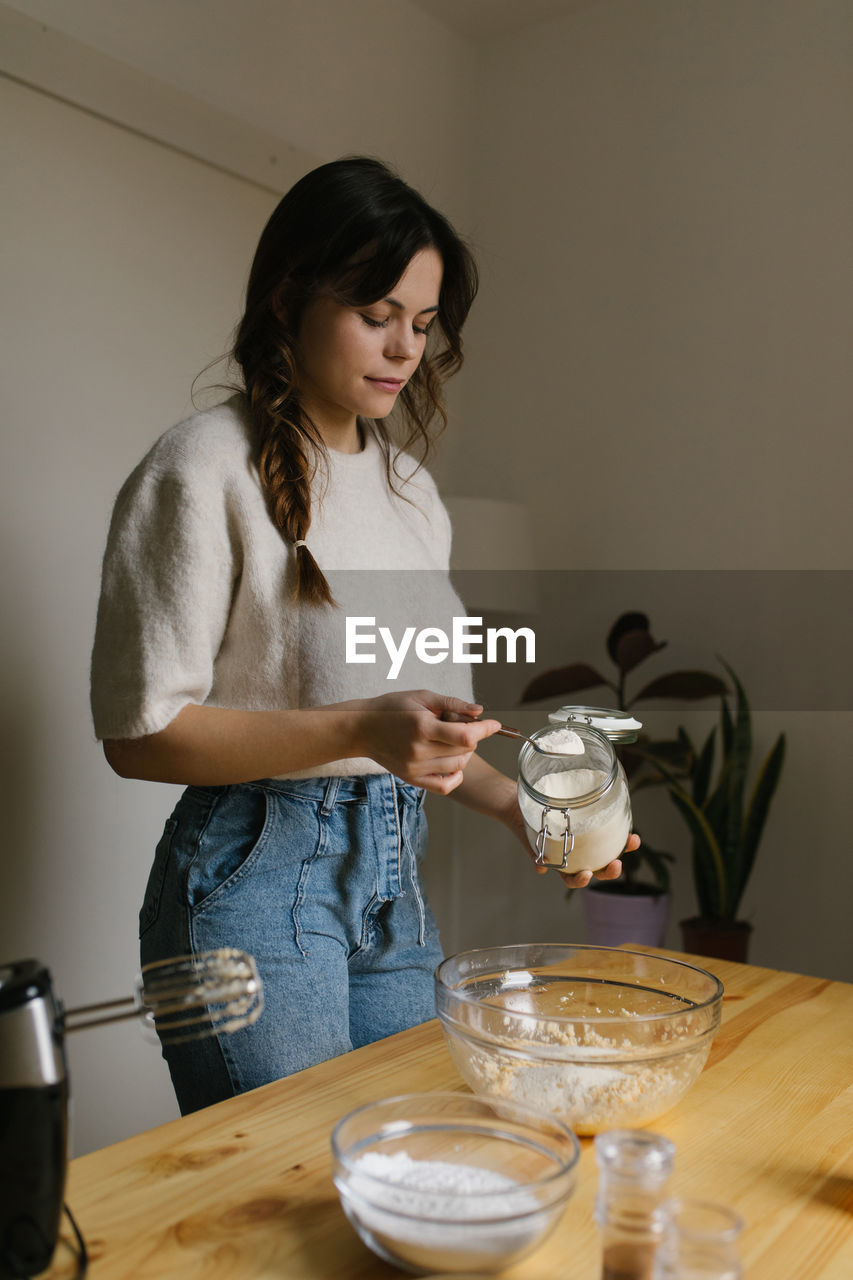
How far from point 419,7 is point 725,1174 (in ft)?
9.00

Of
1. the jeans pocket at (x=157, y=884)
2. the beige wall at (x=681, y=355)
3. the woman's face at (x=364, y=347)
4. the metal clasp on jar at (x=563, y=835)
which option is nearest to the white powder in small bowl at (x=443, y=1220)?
the metal clasp on jar at (x=563, y=835)

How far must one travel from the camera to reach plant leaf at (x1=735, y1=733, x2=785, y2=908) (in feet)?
7.32

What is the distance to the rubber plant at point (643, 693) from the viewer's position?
2.26 metres

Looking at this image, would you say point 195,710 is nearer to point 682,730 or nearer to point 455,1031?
point 455,1031

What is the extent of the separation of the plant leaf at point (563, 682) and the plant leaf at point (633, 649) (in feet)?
0.21

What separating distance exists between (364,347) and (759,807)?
140cm

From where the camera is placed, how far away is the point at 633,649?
2.30 m

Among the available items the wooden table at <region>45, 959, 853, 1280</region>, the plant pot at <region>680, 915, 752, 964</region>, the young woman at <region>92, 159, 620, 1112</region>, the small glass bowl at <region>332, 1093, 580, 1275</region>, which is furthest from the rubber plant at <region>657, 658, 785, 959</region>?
the small glass bowl at <region>332, 1093, 580, 1275</region>

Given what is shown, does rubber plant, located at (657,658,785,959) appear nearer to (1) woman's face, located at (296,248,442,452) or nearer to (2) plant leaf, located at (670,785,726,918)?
(2) plant leaf, located at (670,785,726,918)

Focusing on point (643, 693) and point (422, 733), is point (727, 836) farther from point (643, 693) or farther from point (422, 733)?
point (422, 733)

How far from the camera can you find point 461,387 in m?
2.96

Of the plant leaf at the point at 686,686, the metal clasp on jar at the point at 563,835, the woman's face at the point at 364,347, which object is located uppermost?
the woman's face at the point at 364,347

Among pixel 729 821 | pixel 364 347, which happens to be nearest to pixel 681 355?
pixel 729 821

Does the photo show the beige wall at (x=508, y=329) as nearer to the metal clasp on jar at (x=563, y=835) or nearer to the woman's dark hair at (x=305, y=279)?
the woman's dark hair at (x=305, y=279)
